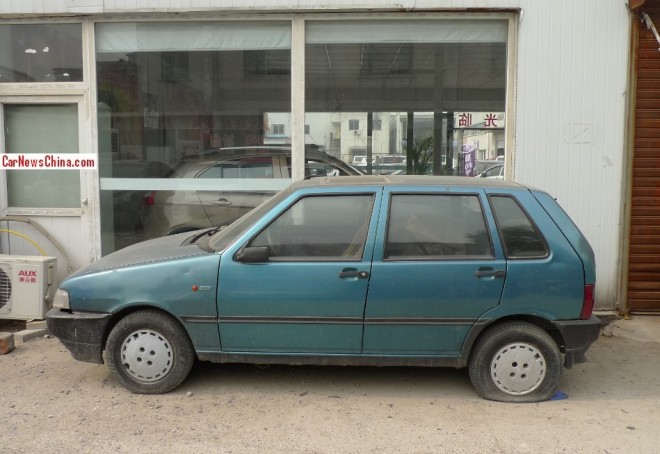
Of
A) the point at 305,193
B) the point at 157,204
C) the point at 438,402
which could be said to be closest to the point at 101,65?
the point at 157,204

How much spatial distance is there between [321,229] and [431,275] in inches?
33.2

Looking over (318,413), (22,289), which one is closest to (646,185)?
(318,413)

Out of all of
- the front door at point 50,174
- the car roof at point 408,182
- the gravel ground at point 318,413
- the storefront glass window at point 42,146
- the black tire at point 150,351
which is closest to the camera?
the gravel ground at point 318,413

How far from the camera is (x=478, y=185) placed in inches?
177

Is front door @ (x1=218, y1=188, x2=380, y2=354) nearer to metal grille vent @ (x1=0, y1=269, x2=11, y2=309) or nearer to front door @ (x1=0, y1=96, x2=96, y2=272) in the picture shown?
metal grille vent @ (x1=0, y1=269, x2=11, y2=309)

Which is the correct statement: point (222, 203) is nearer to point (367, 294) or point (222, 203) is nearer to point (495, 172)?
point (495, 172)

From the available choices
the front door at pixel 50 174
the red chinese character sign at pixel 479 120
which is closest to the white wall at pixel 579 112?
the red chinese character sign at pixel 479 120

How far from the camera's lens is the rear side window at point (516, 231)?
14.1ft

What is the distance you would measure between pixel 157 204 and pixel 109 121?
114 centimetres

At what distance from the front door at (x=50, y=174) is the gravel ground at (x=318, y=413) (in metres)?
2.23

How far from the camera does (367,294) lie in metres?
4.24

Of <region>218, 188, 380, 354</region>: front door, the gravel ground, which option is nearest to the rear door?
<region>218, 188, 380, 354</region>: front door

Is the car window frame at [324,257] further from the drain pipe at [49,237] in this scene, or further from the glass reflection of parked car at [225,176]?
the drain pipe at [49,237]

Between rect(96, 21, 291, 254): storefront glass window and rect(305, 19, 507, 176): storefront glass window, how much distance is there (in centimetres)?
50
